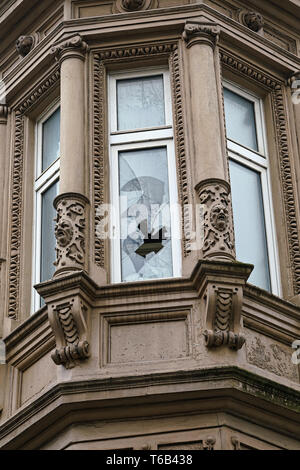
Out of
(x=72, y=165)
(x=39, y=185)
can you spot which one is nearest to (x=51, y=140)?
(x=39, y=185)

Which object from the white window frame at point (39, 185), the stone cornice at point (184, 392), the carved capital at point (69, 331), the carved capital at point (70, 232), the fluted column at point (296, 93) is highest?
the fluted column at point (296, 93)

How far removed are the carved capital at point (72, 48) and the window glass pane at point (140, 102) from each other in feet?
2.02

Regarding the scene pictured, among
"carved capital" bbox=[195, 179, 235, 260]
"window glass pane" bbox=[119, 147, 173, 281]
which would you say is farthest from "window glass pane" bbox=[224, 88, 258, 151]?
"carved capital" bbox=[195, 179, 235, 260]

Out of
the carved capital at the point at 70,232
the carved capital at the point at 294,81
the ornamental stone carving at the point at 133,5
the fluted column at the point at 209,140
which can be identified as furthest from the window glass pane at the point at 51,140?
the carved capital at the point at 294,81

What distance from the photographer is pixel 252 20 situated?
1536 cm

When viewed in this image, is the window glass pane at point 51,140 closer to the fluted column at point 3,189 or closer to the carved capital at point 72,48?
the fluted column at point 3,189

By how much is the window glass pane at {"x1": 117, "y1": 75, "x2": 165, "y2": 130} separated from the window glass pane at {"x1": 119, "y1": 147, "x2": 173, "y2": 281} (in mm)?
459

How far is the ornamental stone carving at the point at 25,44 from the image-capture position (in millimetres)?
15664

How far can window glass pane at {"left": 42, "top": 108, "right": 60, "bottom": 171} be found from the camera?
15.1 m

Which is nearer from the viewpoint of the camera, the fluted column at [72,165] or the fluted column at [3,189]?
the fluted column at [72,165]

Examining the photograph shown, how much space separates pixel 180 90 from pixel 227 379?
13.0 ft

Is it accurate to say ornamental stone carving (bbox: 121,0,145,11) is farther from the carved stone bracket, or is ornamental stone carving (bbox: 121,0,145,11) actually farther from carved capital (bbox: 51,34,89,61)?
the carved stone bracket

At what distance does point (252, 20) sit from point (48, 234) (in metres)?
3.77
